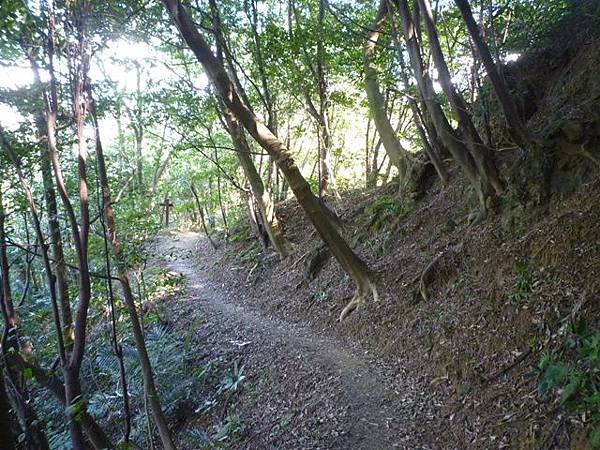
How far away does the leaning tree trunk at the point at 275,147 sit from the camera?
6.80 meters

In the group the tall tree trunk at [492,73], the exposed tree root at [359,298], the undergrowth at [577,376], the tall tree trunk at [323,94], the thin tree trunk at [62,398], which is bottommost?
the undergrowth at [577,376]

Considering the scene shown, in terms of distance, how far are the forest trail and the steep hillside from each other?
294 millimetres

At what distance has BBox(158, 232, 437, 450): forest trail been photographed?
5.12 meters

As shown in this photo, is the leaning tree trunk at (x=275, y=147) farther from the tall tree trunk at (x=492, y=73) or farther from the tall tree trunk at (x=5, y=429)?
the tall tree trunk at (x=5, y=429)

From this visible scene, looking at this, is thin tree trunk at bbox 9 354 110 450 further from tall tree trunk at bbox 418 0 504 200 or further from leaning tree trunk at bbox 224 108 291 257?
leaning tree trunk at bbox 224 108 291 257

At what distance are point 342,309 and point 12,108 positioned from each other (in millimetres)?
7012

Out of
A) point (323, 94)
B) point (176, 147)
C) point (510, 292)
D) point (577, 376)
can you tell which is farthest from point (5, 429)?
point (323, 94)

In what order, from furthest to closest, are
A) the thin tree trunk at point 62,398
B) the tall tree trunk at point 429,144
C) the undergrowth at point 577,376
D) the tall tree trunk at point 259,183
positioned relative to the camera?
the tall tree trunk at point 259,183, the tall tree trunk at point 429,144, the thin tree trunk at point 62,398, the undergrowth at point 577,376

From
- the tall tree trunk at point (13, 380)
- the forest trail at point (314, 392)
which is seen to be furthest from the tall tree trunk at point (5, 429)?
the forest trail at point (314, 392)

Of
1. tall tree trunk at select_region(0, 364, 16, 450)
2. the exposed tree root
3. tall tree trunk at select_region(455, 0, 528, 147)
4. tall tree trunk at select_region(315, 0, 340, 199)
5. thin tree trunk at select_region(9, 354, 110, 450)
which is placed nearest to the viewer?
tall tree trunk at select_region(0, 364, 16, 450)

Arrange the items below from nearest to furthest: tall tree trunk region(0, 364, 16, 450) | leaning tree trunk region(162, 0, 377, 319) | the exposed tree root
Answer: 1. tall tree trunk region(0, 364, 16, 450)
2. leaning tree trunk region(162, 0, 377, 319)
3. the exposed tree root

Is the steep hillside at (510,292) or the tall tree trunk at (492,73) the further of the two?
the tall tree trunk at (492,73)

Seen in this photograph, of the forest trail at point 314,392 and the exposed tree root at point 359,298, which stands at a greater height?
the exposed tree root at point 359,298

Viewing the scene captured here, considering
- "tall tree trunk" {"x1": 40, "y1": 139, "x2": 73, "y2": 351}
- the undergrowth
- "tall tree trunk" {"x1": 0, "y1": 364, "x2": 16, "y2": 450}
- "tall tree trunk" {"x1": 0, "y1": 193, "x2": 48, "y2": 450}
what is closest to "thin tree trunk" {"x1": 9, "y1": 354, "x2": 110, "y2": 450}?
"tall tree trunk" {"x1": 0, "y1": 193, "x2": 48, "y2": 450}
